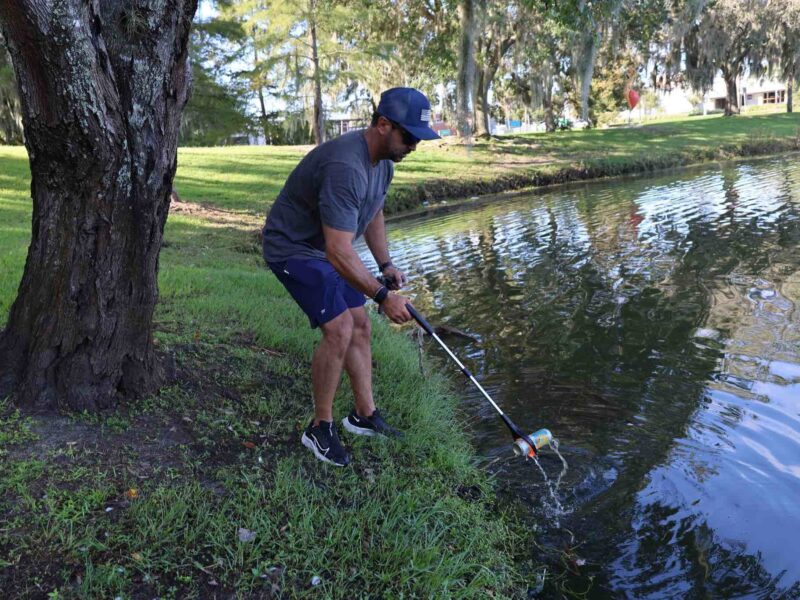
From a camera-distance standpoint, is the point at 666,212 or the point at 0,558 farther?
the point at 666,212

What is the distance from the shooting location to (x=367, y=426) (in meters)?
4.47

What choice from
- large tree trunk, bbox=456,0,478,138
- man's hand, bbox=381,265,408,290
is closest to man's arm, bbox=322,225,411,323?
man's hand, bbox=381,265,408,290

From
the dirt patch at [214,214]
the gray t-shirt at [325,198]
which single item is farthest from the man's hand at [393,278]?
the dirt patch at [214,214]

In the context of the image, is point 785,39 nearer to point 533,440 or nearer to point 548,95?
point 548,95

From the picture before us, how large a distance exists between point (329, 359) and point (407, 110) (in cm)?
144

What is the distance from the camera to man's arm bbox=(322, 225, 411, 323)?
3740mm

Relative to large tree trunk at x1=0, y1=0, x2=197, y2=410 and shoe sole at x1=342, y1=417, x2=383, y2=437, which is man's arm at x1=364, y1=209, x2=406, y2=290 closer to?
shoe sole at x1=342, y1=417, x2=383, y2=437

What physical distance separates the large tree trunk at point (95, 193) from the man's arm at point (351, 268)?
1.15 metres

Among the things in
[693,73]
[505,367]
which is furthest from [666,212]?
[693,73]

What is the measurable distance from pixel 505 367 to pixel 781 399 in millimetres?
2271

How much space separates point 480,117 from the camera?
3148cm

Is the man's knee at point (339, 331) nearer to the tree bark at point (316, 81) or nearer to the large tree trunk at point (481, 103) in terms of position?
the tree bark at point (316, 81)

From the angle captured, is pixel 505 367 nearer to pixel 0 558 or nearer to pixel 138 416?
pixel 138 416

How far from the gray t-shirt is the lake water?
1.96m
